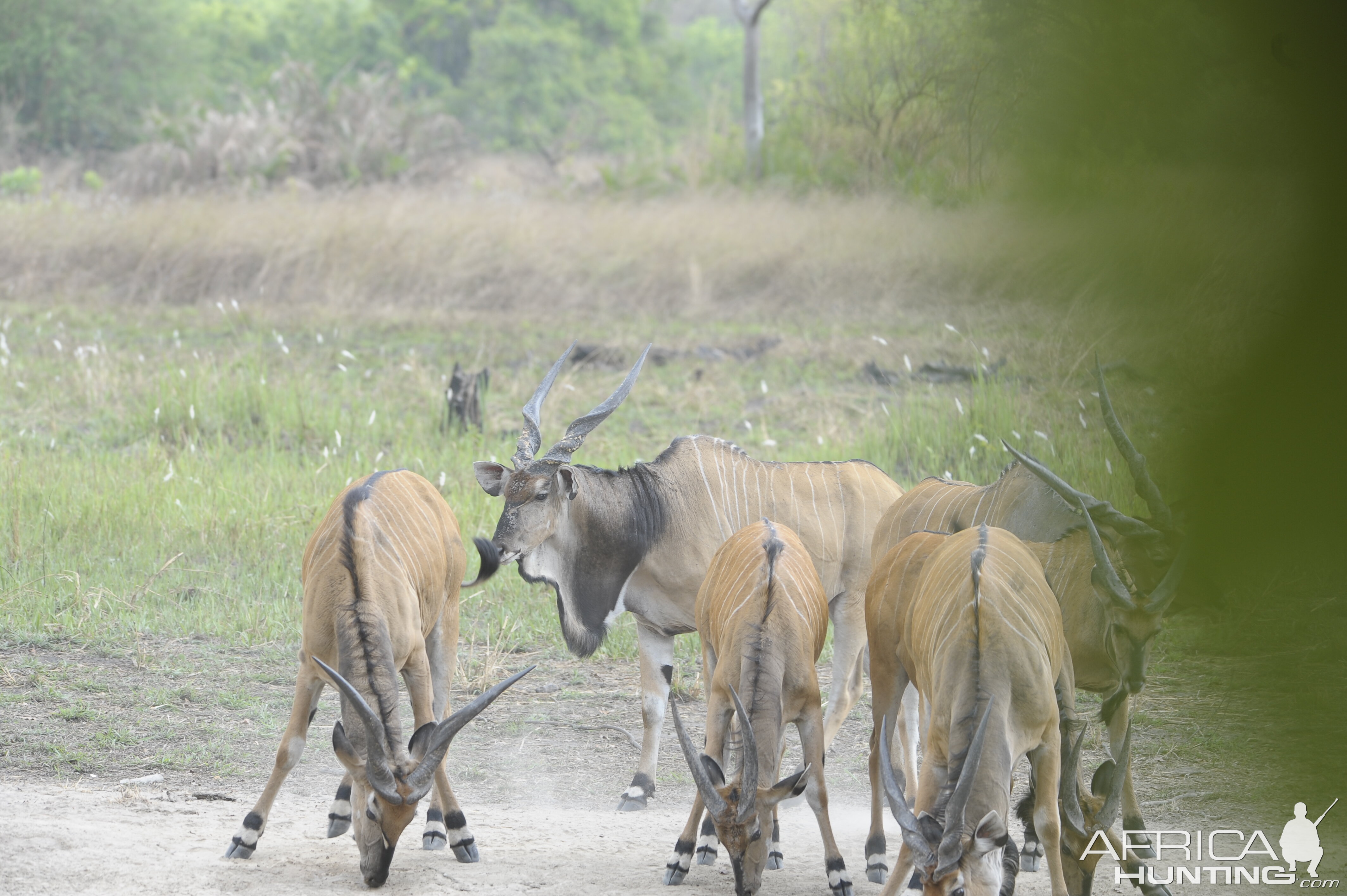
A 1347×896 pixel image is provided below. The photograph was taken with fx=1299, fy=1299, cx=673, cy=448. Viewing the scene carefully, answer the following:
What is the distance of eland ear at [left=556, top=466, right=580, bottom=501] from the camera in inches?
217

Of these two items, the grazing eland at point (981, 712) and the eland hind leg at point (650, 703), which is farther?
the eland hind leg at point (650, 703)

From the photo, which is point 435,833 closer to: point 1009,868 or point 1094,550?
point 1009,868

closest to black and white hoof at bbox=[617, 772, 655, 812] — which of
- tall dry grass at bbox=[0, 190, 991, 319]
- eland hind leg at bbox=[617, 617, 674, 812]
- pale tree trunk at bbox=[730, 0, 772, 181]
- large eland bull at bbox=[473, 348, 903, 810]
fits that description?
eland hind leg at bbox=[617, 617, 674, 812]

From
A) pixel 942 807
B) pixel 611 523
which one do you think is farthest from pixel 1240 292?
pixel 611 523

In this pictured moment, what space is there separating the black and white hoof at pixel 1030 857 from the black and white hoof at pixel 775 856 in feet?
2.62

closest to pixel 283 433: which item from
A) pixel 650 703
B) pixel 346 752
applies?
pixel 650 703

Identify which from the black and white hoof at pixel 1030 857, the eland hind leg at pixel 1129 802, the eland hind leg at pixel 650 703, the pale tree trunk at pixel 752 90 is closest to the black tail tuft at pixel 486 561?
the eland hind leg at pixel 650 703

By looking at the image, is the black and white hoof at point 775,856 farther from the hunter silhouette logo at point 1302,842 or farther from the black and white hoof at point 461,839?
the hunter silhouette logo at point 1302,842

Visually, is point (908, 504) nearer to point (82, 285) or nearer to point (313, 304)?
point (313, 304)

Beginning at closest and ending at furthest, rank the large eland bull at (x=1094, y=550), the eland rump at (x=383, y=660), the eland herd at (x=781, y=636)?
the large eland bull at (x=1094, y=550), the eland herd at (x=781, y=636), the eland rump at (x=383, y=660)

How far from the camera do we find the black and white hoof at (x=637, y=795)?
5.04 m

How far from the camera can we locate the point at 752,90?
18984 mm

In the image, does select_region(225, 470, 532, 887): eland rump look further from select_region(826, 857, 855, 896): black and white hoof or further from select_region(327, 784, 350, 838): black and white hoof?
select_region(826, 857, 855, 896): black and white hoof

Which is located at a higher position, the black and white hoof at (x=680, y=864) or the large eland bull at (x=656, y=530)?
the large eland bull at (x=656, y=530)
